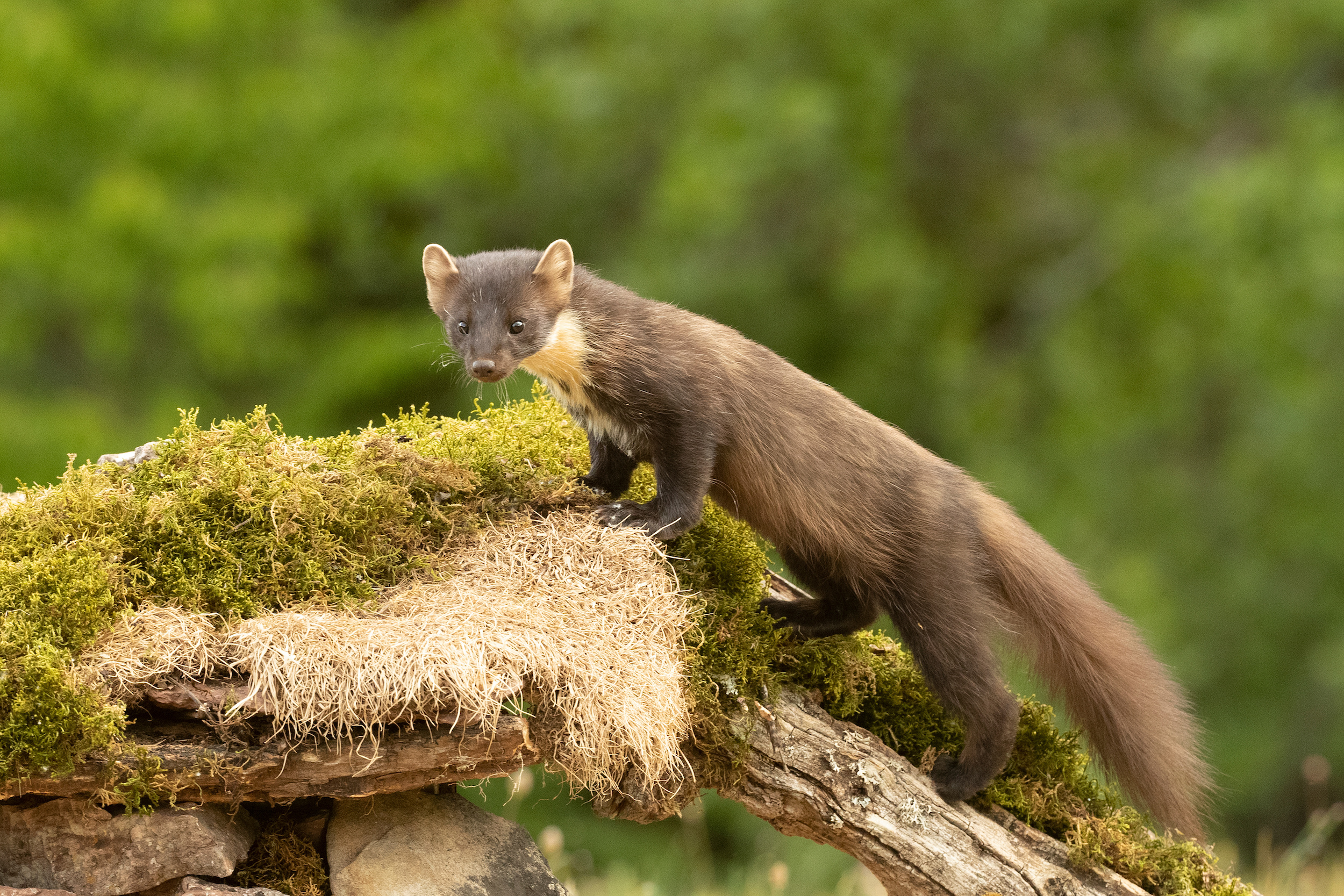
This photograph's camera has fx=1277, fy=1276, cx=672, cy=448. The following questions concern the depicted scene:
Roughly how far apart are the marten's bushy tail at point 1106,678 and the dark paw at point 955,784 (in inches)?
25.3

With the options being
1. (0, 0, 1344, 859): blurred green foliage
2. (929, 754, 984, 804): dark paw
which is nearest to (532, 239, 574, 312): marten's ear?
(929, 754, 984, 804): dark paw

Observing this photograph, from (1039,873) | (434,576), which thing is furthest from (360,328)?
(1039,873)

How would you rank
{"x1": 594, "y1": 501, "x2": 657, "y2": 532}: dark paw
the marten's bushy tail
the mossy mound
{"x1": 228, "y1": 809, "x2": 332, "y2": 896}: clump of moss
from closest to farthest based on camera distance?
1. the mossy mound
2. {"x1": 228, "y1": 809, "x2": 332, "y2": 896}: clump of moss
3. {"x1": 594, "y1": 501, "x2": 657, "y2": 532}: dark paw
4. the marten's bushy tail

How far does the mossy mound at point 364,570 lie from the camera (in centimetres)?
419

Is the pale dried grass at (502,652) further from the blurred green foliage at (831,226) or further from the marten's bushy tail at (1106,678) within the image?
the blurred green foliage at (831,226)

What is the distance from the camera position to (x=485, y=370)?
497cm

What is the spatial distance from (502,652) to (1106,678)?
8.58ft

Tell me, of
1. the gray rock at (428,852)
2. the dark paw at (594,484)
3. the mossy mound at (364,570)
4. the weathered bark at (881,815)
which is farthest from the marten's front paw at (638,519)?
the gray rock at (428,852)

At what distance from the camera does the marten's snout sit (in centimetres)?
497

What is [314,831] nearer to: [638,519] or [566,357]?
[638,519]

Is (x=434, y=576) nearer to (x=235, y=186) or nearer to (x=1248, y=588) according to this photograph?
(x=235, y=186)

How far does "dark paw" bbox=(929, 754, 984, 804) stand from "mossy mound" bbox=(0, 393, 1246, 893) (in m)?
0.16

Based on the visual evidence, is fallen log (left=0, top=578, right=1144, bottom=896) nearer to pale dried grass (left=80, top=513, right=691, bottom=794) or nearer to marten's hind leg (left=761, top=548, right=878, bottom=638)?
pale dried grass (left=80, top=513, right=691, bottom=794)

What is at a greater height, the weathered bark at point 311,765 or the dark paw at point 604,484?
the dark paw at point 604,484
